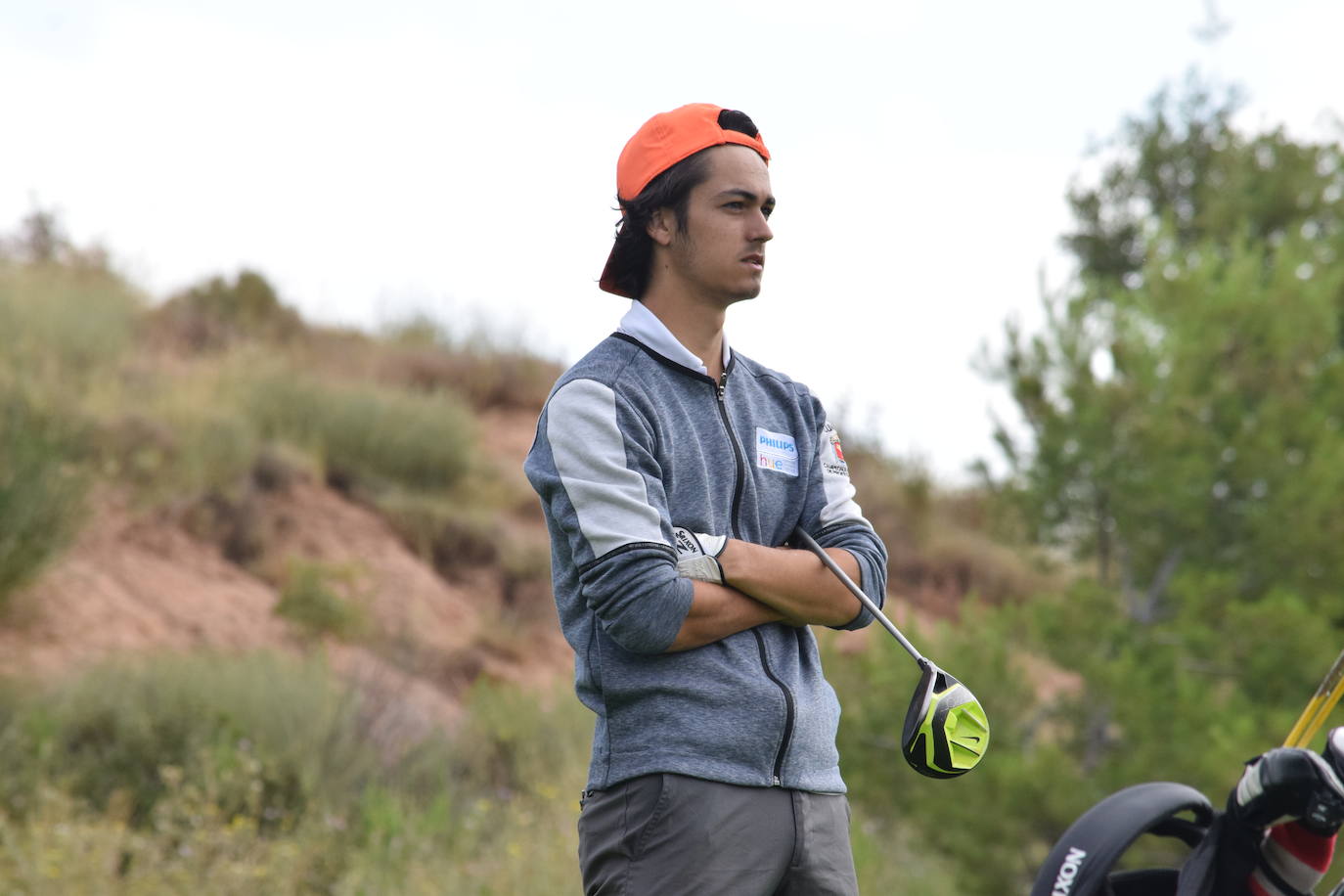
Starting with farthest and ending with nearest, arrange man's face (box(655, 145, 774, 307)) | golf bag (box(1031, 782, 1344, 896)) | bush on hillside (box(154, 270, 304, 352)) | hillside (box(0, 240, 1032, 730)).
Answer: bush on hillside (box(154, 270, 304, 352))
hillside (box(0, 240, 1032, 730))
golf bag (box(1031, 782, 1344, 896))
man's face (box(655, 145, 774, 307))

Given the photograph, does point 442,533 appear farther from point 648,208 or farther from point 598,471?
point 598,471

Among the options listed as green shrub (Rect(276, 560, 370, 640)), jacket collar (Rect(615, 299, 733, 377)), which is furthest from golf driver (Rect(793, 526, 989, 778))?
green shrub (Rect(276, 560, 370, 640))

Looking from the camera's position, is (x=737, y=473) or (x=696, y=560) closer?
(x=696, y=560)

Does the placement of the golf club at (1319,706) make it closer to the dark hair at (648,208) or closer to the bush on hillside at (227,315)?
the dark hair at (648,208)

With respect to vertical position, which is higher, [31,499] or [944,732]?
[944,732]

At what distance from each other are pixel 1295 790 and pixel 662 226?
1588mm

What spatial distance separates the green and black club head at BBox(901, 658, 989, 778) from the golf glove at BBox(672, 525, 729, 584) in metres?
0.39

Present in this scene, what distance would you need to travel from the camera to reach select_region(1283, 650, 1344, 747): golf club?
307 cm

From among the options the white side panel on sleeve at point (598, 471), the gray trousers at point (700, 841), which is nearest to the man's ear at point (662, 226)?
the white side panel on sleeve at point (598, 471)

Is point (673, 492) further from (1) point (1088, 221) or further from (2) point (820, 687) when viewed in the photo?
(1) point (1088, 221)

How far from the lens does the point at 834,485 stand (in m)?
2.77

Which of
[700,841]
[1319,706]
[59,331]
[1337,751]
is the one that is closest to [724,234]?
[700,841]

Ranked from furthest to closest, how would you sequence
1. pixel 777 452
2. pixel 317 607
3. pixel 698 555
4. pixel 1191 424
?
pixel 317 607 → pixel 1191 424 → pixel 777 452 → pixel 698 555

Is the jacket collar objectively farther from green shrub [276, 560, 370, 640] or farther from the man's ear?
green shrub [276, 560, 370, 640]
